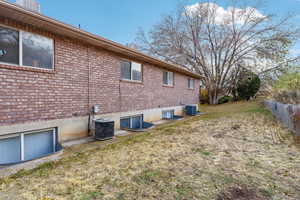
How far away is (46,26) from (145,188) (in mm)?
4399

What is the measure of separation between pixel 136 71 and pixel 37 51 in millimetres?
4132

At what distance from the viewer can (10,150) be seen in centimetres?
354

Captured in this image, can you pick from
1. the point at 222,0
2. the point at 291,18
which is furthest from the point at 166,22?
the point at 291,18

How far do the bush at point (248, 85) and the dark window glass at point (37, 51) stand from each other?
798 inches

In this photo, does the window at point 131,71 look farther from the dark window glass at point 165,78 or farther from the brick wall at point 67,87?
the dark window glass at point 165,78

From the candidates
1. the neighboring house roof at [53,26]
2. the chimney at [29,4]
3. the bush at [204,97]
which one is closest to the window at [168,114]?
the neighboring house roof at [53,26]

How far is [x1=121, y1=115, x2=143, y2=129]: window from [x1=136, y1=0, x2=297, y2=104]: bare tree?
49.0ft

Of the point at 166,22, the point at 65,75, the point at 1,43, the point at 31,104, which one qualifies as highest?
the point at 166,22

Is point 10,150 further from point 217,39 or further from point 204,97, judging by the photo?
point 217,39

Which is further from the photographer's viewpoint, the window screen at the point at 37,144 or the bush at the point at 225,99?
the bush at the point at 225,99

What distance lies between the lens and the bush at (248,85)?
1850 cm

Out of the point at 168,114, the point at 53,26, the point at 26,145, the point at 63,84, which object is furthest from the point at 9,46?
the point at 168,114

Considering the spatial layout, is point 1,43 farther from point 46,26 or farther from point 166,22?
point 166,22

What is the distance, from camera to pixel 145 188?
7.96ft
